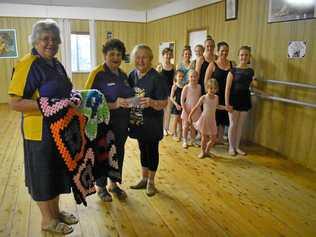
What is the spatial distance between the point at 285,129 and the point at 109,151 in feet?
8.16

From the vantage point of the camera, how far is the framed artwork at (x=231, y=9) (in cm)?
460

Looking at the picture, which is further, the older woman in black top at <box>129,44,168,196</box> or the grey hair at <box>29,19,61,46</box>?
the older woman in black top at <box>129,44,168,196</box>

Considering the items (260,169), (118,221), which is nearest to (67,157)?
(118,221)

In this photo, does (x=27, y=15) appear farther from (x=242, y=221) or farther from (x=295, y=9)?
(x=242, y=221)

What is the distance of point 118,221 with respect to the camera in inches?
91.0

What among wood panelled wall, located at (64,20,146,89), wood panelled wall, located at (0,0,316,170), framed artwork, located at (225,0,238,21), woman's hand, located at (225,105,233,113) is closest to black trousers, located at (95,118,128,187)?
woman's hand, located at (225,105,233,113)

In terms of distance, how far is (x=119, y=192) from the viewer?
2.71m

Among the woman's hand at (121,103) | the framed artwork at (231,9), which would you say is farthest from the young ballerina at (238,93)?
the woman's hand at (121,103)

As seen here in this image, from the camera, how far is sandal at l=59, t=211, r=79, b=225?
228 cm

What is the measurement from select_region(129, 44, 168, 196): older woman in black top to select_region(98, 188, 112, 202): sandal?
1.71 feet

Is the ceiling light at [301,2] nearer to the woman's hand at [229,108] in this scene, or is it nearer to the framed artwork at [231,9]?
the framed artwork at [231,9]

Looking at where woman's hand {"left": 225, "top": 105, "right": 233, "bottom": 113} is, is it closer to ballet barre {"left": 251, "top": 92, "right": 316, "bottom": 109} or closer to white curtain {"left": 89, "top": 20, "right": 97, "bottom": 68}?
ballet barre {"left": 251, "top": 92, "right": 316, "bottom": 109}

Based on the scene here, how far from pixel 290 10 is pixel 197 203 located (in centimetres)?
263

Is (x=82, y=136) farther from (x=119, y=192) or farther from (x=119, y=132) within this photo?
(x=119, y=192)
